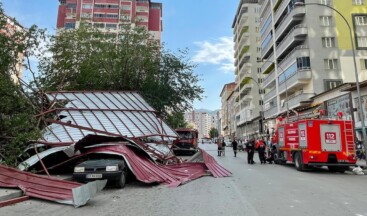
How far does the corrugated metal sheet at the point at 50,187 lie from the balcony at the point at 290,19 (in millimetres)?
38914

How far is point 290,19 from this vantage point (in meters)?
42.8

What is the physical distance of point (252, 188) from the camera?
1100cm

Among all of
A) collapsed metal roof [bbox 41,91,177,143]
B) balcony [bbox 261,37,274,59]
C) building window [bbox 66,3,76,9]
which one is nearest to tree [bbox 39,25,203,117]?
collapsed metal roof [bbox 41,91,177,143]

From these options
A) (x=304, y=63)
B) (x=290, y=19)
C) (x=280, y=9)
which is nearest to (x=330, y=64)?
(x=304, y=63)

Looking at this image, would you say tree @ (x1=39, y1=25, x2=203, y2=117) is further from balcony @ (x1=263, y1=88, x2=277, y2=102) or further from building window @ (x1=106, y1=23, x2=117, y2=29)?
building window @ (x1=106, y1=23, x2=117, y2=29)

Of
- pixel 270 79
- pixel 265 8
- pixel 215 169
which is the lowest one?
pixel 215 169

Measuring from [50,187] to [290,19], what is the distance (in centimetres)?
4039

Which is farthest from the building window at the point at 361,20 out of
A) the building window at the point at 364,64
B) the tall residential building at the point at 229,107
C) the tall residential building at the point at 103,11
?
the tall residential building at the point at 229,107

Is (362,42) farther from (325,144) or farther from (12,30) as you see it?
(12,30)

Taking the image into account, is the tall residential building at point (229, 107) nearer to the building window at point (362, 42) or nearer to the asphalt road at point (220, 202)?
the building window at point (362, 42)

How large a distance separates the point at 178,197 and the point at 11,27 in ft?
45.1

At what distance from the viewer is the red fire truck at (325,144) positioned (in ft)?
56.2

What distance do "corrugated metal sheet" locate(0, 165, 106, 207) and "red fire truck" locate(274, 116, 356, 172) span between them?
12188 millimetres

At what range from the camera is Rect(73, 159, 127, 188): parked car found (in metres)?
10.9
